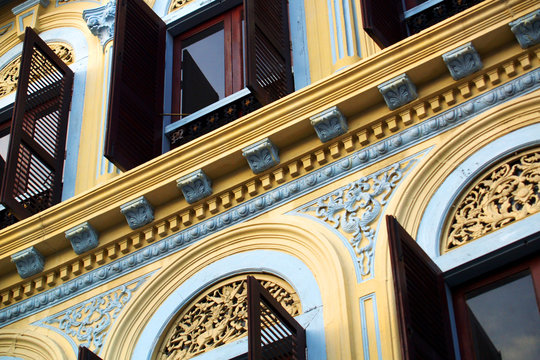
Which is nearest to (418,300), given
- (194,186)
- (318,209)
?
(318,209)

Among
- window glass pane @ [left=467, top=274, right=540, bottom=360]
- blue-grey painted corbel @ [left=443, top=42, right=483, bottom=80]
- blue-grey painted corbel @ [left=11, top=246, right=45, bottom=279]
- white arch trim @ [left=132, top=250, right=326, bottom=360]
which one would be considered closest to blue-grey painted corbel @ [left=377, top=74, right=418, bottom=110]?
blue-grey painted corbel @ [left=443, top=42, right=483, bottom=80]

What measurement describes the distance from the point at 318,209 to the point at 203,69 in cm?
273

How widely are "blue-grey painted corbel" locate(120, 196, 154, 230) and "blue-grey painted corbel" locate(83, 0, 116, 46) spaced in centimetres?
273

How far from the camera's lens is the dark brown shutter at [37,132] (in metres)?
10.5

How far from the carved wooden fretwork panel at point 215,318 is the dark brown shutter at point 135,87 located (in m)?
1.56

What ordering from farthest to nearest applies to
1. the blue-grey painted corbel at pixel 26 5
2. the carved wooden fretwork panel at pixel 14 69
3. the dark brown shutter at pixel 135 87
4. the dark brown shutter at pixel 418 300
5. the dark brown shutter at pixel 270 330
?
the blue-grey painted corbel at pixel 26 5, the carved wooden fretwork panel at pixel 14 69, the dark brown shutter at pixel 135 87, the dark brown shutter at pixel 270 330, the dark brown shutter at pixel 418 300

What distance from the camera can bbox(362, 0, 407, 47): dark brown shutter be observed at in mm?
9328

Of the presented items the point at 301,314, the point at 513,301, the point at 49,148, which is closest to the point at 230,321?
the point at 301,314

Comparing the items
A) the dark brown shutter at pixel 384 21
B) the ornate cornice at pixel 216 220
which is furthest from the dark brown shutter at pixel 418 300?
the dark brown shutter at pixel 384 21

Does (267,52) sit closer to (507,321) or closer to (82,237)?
(82,237)

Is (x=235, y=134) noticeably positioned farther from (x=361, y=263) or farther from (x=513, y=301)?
(x=513, y=301)

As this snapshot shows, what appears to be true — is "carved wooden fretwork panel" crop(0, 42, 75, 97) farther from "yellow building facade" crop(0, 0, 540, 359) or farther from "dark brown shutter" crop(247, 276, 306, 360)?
"dark brown shutter" crop(247, 276, 306, 360)

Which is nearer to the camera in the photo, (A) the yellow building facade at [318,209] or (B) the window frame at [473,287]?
(B) the window frame at [473,287]

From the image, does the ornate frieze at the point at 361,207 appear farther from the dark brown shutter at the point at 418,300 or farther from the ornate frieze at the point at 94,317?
the ornate frieze at the point at 94,317
